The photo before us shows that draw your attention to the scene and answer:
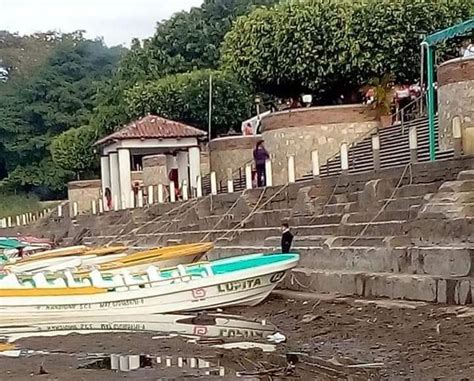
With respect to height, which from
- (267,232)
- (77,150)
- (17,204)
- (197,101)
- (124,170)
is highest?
(197,101)

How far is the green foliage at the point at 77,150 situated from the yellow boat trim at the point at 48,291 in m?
40.3

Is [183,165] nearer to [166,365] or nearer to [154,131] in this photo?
[154,131]

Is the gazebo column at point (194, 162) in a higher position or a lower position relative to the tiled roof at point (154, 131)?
lower

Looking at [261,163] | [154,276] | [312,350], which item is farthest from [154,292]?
[261,163]

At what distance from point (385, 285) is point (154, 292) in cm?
408

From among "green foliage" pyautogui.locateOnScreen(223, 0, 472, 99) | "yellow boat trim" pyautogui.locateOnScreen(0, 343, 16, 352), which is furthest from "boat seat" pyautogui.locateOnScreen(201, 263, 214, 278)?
"green foliage" pyautogui.locateOnScreen(223, 0, 472, 99)

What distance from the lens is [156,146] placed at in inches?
1554

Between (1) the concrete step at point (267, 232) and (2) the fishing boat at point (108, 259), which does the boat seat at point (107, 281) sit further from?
(1) the concrete step at point (267, 232)

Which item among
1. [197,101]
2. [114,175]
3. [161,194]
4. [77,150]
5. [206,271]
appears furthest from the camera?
[77,150]

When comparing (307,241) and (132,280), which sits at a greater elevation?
(307,241)

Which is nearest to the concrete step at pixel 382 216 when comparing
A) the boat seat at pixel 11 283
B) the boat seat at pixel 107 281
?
the boat seat at pixel 107 281

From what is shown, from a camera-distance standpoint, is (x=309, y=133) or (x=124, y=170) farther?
(x=124, y=170)

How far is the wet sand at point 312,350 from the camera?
10.3 meters

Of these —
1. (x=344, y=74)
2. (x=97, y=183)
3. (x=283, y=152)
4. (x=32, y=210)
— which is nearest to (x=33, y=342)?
(x=283, y=152)
